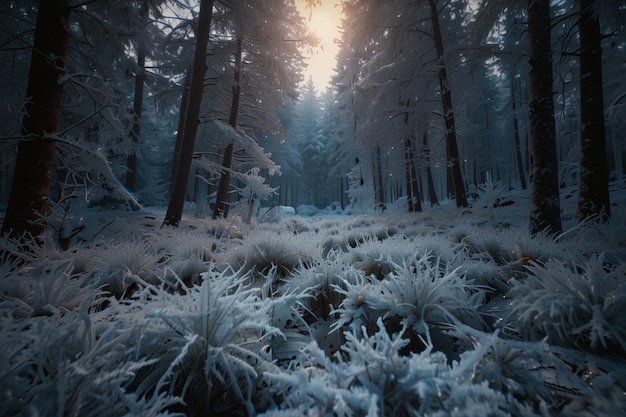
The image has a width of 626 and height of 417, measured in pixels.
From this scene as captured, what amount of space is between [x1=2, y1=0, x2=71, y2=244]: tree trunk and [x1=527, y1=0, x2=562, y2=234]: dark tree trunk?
6.83 metres

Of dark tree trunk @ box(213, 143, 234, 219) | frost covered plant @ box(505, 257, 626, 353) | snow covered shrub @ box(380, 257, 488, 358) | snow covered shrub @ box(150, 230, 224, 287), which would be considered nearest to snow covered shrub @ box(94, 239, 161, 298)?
snow covered shrub @ box(150, 230, 224, 287)

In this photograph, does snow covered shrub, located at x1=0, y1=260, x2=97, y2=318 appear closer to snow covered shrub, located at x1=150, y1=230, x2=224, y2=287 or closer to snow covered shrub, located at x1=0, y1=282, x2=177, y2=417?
snow covered shrub, located at x1=0, y1=282, x2=177, y2=417

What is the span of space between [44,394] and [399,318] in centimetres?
172

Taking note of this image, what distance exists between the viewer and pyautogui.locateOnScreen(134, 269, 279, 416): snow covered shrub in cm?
112

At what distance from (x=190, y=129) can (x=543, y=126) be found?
7.37m

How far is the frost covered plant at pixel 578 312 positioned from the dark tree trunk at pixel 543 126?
2.83 m

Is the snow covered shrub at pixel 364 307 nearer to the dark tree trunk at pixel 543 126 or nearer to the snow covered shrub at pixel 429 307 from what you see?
the snow covered shrub at pixel 429 307

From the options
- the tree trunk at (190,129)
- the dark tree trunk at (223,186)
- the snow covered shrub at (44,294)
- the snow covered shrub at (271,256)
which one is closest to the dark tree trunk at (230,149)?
the dark tree trunk at (223,186)

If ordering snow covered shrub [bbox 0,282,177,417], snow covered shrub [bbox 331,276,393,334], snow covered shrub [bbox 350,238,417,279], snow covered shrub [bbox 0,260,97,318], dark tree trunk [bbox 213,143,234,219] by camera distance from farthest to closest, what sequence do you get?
dark tree trunk [bbox 213,143,234,219], snow covered shrub [bbox 350,238,417,279], snow covered shrub [bbox 331,276,393,334], snow covered shrub [bbox 0,260,97,318], snow covered shrub [bbox 0,282,177,417]

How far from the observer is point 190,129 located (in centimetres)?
669

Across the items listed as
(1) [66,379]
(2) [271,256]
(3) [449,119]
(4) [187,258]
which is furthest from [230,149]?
(1) [66,379]

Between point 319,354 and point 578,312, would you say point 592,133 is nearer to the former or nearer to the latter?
point 578,312

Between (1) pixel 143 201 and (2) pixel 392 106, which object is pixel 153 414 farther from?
(1) pixel 143 201

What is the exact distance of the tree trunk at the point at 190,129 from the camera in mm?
6656
